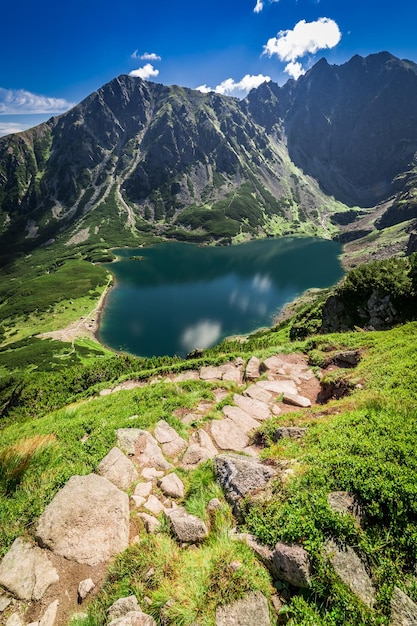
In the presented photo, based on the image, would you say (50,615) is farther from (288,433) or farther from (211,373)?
(211,373)

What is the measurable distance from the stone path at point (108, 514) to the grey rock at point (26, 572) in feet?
0.06

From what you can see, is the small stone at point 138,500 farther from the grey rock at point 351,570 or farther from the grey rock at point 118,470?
the grey rock at point 351,570

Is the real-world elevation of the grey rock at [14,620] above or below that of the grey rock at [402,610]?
below

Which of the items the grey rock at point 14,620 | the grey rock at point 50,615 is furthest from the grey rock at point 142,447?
the grey rock at point 14,620

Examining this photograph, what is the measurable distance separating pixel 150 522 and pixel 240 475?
105 inches

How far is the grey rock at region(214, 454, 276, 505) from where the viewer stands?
25.6 feet

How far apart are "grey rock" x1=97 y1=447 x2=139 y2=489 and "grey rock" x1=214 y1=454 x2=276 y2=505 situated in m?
2.81

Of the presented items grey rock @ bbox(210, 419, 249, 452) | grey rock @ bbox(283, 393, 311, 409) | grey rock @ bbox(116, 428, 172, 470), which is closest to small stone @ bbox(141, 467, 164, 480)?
grey rock @ bbox(116, 428, 172, 470)

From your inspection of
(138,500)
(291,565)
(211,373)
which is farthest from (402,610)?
(211,373)

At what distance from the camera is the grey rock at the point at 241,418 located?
1270 centimetres

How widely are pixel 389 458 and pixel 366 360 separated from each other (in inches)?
402

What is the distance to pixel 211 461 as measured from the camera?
31.2 feet

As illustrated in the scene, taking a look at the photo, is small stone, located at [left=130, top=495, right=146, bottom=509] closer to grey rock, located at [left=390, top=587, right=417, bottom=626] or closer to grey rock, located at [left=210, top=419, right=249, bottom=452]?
grey rock, located at [left=210, top=419, right=249, bottom=452]

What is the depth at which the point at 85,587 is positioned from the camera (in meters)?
6.25
